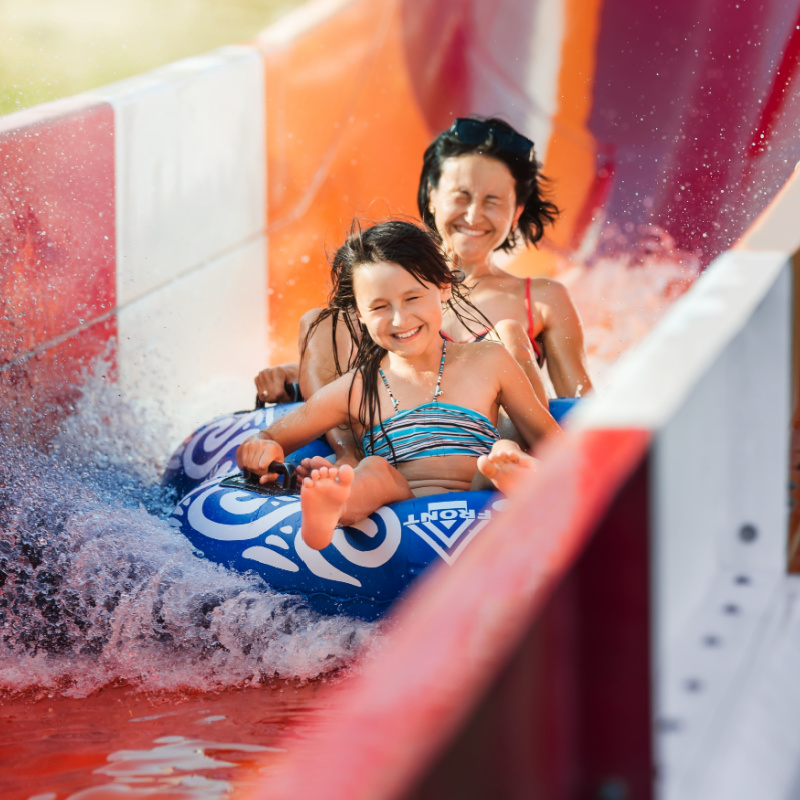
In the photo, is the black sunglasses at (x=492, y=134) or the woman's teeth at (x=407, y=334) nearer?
the woman's teeth at (x=407, y=334)

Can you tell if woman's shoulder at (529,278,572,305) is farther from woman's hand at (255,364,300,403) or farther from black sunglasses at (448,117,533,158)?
woman's hand at (255,364,300,403)

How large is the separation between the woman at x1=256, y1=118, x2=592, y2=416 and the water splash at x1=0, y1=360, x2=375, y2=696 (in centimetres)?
58

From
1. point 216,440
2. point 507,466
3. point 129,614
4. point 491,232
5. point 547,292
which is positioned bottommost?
point 129,614

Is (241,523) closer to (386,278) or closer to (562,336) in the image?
(386,278)

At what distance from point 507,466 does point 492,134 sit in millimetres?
1204

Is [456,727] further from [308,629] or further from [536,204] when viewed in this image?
[536,204]

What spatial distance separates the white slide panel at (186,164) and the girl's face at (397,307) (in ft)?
4.11

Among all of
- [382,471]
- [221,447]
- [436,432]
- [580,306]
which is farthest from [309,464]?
[580,306]

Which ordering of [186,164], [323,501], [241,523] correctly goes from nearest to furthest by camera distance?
[323,501]
[241,523]
[186,164]

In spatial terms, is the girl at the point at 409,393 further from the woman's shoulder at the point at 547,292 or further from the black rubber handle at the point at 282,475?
the woman's shoulder at the point at 547,292

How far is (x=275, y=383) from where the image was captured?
2375 mm

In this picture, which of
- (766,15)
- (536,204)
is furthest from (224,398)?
(766,15)

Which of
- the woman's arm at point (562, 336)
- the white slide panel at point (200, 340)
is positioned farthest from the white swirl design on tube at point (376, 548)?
the white slide panel at point (200, 340)

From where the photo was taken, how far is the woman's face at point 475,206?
2457mm
